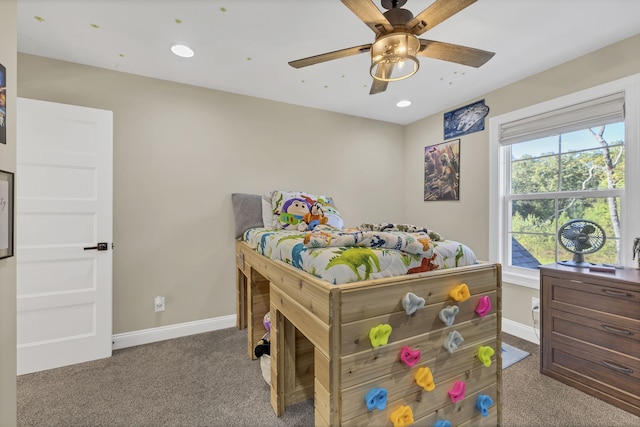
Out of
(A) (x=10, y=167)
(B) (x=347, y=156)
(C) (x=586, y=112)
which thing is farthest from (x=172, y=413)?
(C) (x=586, y=112)

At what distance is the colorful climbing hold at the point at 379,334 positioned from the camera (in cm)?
105

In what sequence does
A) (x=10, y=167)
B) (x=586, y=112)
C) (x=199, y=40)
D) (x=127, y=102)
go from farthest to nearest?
(x=127, y=102) → (x=586, y=112) → (x=199, y=40) → (x=10, y=167)

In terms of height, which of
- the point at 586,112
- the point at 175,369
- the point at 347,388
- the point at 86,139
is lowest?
the point at 175,369

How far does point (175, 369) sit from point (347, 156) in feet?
8.89

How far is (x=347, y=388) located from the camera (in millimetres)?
1040

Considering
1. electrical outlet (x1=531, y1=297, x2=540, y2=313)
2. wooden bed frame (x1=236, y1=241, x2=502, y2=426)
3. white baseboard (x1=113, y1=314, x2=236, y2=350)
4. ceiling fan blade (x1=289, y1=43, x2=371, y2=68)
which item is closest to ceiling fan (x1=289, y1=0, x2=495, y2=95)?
ceiling fan blade (x1=289, y1=43, x2=371, y2=68)

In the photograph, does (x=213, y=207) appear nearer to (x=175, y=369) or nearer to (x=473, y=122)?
(x=175, y=369)

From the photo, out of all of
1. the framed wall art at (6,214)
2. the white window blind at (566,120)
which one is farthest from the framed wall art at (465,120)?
the framed wall art at (6,214)

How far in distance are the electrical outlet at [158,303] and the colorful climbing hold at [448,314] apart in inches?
93.1

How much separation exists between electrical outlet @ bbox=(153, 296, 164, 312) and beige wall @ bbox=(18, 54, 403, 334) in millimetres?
49

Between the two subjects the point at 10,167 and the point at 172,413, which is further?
the point at 172,413

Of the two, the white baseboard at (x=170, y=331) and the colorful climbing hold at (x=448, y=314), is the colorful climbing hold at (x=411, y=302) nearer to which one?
the colorful climbing hold at (x=448, y=314)

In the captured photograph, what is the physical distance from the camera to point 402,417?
1125mm

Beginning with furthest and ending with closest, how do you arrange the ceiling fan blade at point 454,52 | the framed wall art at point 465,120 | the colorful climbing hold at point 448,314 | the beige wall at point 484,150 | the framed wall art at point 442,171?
the framed wall art at point 442,171, the framed wall art at point 465,120, the beige wall at point 484,150, the ceiling fan blade at point 454,52, the colorful climbing hold at point 448,314
